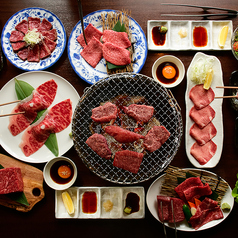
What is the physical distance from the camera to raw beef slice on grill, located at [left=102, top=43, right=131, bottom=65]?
284cm

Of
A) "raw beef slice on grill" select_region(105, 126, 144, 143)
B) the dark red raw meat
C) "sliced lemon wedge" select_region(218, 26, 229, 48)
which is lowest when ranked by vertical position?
"raw beef slice on grill" select_region(105, 126, 144, 143)

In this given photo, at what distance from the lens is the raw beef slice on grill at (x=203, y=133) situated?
9.47ft

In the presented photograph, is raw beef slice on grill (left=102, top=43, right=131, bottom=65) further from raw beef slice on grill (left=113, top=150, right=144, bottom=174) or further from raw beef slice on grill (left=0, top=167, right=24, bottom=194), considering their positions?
raw beef slice on grill (left=0, top=167, right=24, bottom=194)

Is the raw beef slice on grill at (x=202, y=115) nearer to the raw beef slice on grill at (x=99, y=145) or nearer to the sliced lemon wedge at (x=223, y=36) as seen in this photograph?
the sliced lemon wedge at (x=223, y=36)

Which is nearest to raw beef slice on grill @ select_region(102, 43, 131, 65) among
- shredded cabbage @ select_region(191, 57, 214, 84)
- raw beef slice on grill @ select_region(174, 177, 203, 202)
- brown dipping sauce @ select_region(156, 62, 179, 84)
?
brown dipping sauce @ select_region(156, 62, 179, 84)

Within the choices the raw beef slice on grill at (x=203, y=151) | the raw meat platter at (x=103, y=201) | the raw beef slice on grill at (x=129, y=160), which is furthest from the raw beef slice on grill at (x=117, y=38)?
the raw meat platter at (x=103, y=201)

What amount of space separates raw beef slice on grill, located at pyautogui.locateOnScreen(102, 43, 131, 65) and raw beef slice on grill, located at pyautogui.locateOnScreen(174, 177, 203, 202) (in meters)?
1.69

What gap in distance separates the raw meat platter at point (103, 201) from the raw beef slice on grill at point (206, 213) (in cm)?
66

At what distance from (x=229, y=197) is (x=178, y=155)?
84 centimetres

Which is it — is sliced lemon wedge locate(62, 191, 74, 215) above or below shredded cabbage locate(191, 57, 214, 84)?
below

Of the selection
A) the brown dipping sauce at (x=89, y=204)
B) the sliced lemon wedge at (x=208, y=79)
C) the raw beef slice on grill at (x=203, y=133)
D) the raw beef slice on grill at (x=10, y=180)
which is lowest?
the brown dipping sauce at (x=89, y=204)

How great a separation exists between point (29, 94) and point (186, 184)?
2.36 m

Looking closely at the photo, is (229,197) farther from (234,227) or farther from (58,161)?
(58,161)

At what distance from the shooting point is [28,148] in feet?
Result: 9.54
